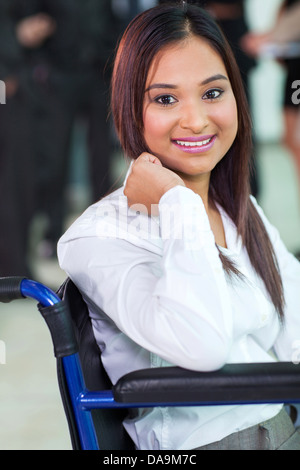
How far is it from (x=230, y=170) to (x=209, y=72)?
0.26 meters

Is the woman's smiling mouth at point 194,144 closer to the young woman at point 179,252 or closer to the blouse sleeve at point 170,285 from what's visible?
the young woman at point 179,252

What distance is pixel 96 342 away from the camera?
1234 millimetres

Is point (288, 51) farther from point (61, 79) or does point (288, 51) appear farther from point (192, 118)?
point (192, 118)

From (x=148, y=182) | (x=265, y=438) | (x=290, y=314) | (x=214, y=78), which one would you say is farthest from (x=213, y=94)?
(x=265, y=438)

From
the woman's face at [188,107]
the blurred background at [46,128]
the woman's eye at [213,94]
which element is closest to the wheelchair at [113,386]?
the woman's face at [188,107]

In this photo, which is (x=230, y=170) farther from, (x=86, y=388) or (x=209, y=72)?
(x=86, y=388)

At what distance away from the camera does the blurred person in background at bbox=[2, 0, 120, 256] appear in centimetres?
360

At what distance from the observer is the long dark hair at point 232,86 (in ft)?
4.03

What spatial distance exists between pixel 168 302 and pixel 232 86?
1.60 feet

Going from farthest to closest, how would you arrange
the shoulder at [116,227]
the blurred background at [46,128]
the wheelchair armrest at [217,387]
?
1. the blurred background at [46,128]
2. the shoulder at [116,227]
3. the wheelchair armrest at [217,387]

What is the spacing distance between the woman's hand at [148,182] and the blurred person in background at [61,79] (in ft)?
7.27

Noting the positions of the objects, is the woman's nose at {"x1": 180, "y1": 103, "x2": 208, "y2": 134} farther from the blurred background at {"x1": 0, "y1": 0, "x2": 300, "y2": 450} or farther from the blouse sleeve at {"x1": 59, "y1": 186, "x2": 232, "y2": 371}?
the blurred background at {"x1": 0, "y1": 0, "x2": 300, "y2": 450}

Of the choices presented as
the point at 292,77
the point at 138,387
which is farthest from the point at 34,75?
the point at 138,387

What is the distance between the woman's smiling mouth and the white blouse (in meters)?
0.13
